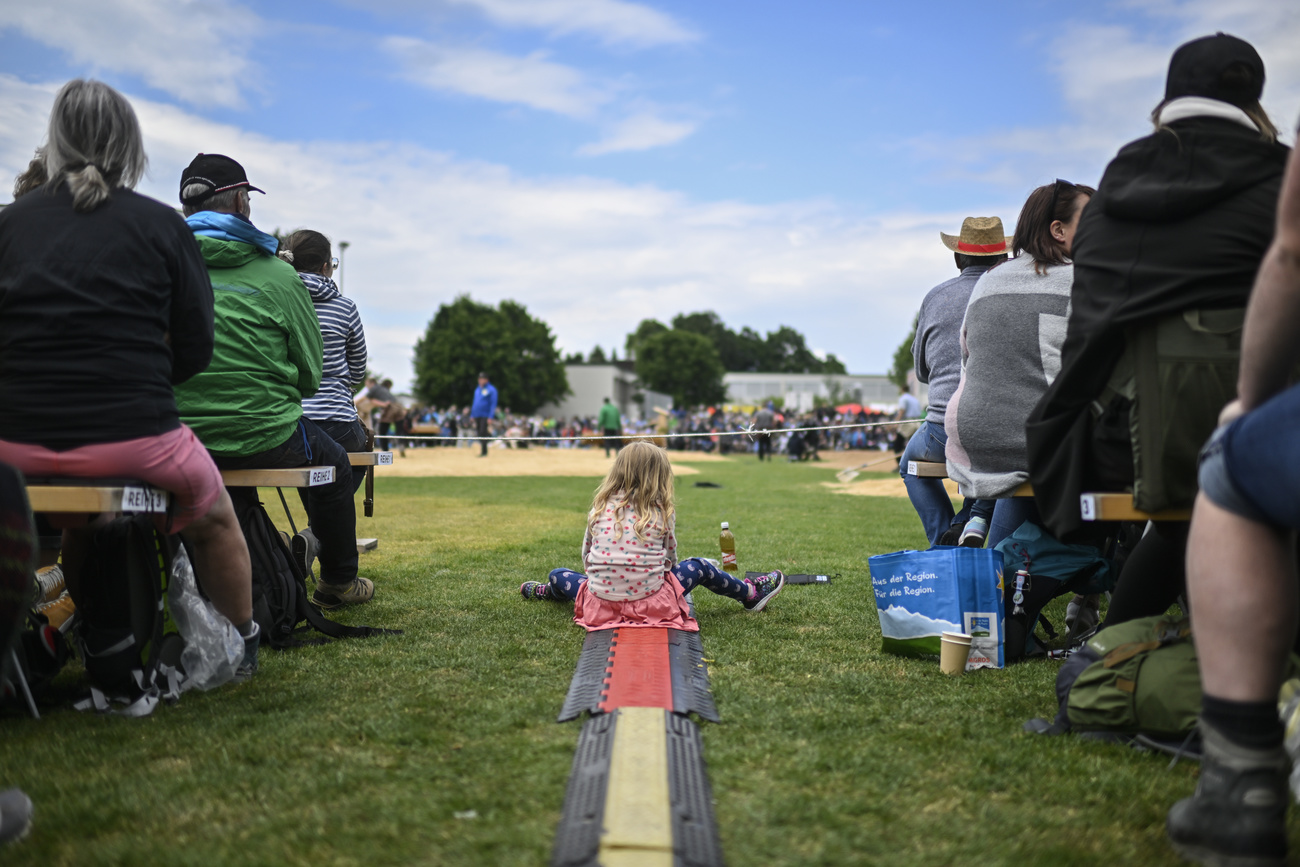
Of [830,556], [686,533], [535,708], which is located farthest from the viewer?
[686,533]

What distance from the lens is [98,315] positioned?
8.96 feet

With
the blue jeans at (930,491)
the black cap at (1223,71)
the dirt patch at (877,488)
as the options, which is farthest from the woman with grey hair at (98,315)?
the dirt patch at (877,488)

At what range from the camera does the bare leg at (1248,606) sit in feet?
6.27

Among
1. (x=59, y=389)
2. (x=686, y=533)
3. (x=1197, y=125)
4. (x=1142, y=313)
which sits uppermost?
(x=1197, y=125)

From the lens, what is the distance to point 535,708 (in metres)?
3.06

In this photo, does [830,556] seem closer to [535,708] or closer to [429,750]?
[535,708]

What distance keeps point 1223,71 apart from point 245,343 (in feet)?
11.4

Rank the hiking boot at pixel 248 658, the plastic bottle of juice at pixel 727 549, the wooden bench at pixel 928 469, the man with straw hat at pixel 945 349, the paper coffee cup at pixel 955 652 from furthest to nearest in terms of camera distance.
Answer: the plastic bottle of juice at pixel 727 549 → the man with straw hat at pixel 945 349 → the wooden bench at pixel 928 469 → the paper coffee cup at pixel 955 652 → the hiking boot at pixel 248 658

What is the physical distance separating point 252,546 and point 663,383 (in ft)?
300

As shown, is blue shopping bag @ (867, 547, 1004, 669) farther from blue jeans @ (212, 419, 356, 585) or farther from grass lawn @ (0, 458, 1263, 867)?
blue jeans @ (212, 419, 356, 585)

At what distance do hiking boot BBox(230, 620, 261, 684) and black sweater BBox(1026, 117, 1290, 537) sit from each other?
2.69 metres

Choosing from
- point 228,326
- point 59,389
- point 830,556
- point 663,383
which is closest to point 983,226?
point 830,556

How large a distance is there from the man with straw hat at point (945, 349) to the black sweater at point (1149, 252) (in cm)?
204

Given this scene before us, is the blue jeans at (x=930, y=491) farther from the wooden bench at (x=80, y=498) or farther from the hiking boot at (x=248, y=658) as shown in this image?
the wooden bench at (x=80, y=498)
